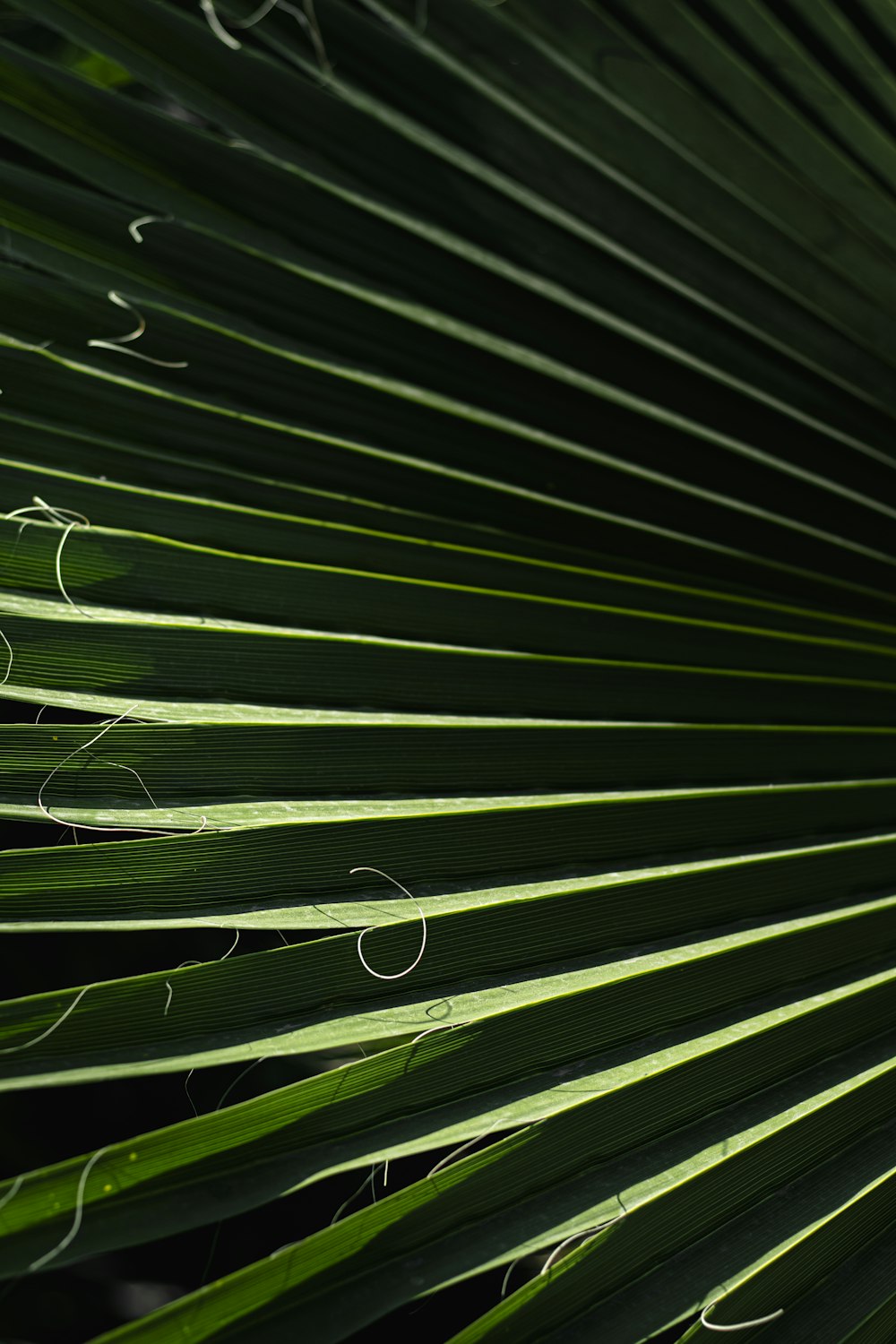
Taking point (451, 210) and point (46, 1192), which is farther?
point (451, 210)

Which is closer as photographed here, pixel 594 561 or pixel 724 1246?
pixel 724 1246

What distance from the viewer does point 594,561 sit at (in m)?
0.84

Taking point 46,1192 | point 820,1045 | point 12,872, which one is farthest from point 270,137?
point 820,1045

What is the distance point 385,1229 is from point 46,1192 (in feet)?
0.77

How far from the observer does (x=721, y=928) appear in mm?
802

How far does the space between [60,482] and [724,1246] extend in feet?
2.77

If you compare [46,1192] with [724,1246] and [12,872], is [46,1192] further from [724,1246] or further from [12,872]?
[724,1246]

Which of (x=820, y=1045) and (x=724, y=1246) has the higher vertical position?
(x=820, y=1045)

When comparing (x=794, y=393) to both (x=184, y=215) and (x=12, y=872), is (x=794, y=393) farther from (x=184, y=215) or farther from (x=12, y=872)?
(x=12, y=872)

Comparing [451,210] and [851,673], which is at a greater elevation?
[451,210]

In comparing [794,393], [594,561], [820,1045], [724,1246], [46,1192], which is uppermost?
[794,393]

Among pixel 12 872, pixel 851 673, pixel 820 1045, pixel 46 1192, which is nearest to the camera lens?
pixel 46 1192

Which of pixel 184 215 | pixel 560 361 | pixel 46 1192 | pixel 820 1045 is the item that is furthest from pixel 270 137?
pixel 820 1045

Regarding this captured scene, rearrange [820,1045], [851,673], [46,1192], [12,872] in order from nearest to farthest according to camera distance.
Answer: [46,1192] < [12,872] < [820,1045] < [851,673]
